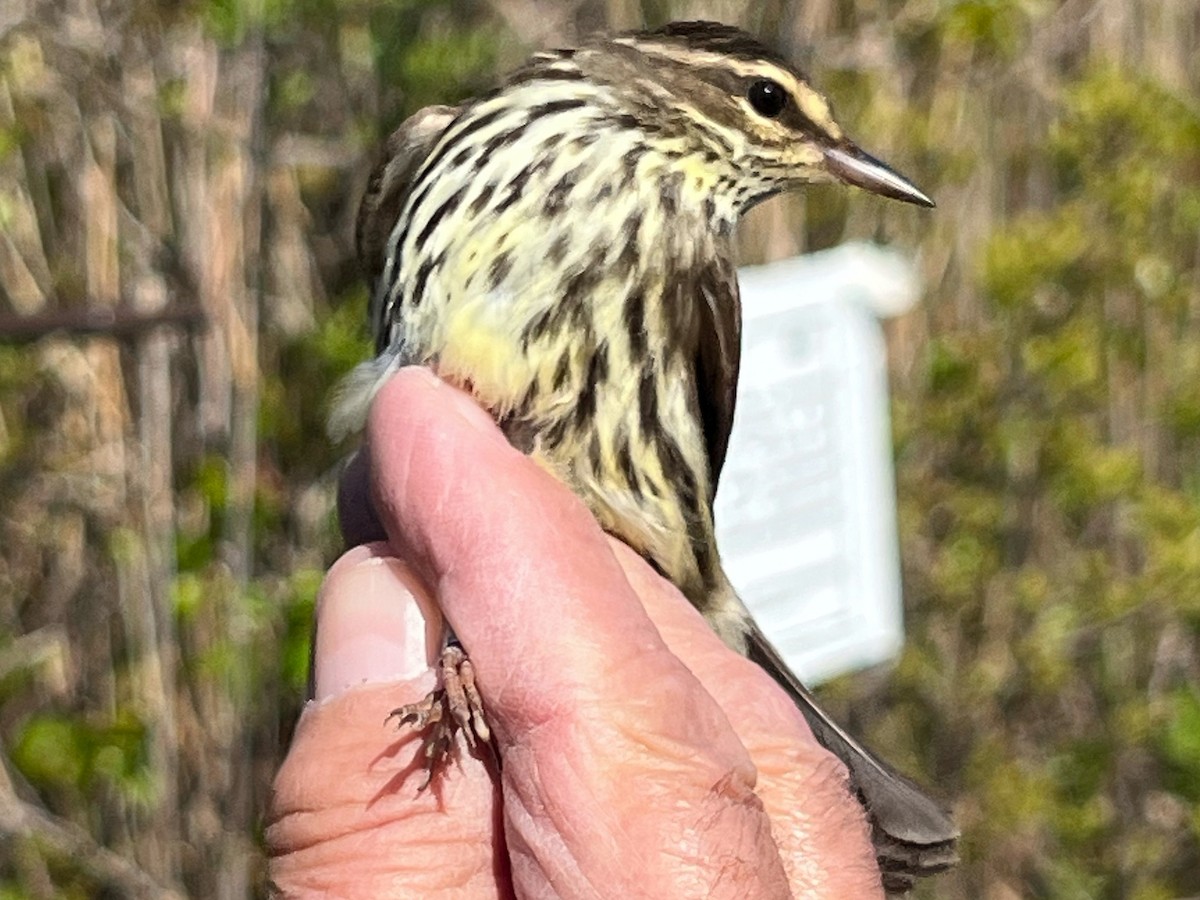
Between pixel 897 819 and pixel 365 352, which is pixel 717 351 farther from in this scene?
pixel 365 352

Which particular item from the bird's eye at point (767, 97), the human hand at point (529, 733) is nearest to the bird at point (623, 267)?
the bird's eye at point (767, 97)

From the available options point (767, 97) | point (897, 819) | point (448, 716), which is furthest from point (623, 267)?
point (897, 819)

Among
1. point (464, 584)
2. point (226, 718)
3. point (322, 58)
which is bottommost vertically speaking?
point (226, 718)

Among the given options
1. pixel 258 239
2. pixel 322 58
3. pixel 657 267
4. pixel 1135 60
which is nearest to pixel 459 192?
pixel 657 267

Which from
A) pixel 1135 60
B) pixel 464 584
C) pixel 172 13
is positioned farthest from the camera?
pixel 1135 60

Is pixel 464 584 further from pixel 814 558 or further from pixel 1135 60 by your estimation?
pixel 1135 60

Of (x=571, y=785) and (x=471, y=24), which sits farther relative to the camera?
(x=471, y=24)
